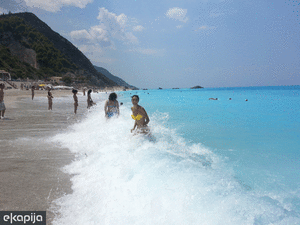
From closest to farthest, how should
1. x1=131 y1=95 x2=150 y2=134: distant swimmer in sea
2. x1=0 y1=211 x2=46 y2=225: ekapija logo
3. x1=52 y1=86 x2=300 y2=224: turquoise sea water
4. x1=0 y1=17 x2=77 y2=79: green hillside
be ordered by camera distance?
x1=0 y1=211 x2=46 y2=225: ekapija logo < x1=52 y1=86 x2=300 y2=224: turquoise sea water < x1=131 y1=95 x2=150 y2=134: distant swimmer in sea < x1=0 y1=17 x2=77 y2=79: green hillside

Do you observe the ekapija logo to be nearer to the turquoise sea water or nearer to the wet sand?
the wet sand

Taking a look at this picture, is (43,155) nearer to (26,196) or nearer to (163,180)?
(26,196)

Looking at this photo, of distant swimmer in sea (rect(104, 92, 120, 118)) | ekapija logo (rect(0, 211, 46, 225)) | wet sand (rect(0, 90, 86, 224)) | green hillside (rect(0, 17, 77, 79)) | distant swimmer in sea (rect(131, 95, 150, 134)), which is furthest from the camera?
green hillside (rect(0, 17, 77, 79))

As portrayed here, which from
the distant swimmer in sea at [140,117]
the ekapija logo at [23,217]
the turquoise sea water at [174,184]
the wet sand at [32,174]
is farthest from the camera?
the distant swimmer in sea at [140,117]

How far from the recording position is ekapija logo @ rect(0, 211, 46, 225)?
7.92ft

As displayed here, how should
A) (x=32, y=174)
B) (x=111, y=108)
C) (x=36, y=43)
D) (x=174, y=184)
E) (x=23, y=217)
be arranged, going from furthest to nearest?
Answer: 1. (x=36, y=43)
2. (x=111, y=108)
3. (x=32, y=174)
4. (x=174, y=184)
5. (x=23, y=217)

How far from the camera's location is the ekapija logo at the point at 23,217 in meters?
2.41

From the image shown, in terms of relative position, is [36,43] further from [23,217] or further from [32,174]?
[23,217]

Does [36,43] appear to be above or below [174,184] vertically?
above

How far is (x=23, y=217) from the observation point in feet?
8.21

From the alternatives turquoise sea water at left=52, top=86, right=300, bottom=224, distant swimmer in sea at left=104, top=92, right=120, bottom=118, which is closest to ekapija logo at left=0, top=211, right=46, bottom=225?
turquoise sea water at left=52, top=86, right=300, bottom=224

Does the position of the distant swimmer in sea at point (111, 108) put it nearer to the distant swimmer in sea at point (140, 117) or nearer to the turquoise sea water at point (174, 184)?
the turquoise sea water at point (174, 184)

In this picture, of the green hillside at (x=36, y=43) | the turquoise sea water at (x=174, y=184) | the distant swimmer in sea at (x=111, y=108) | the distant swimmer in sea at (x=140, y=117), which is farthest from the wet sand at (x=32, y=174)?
the green hillside at (x=36, y=43)

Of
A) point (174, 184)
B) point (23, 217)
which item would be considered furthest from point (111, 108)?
point (23, 217)
